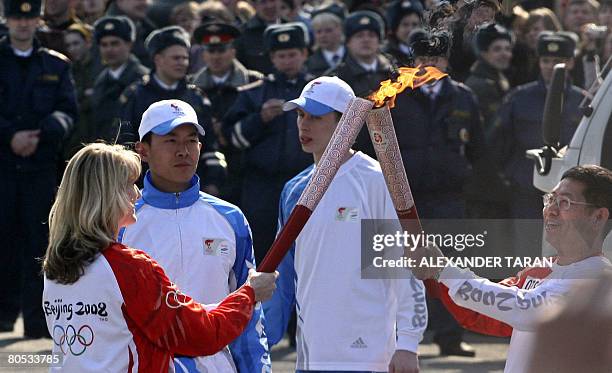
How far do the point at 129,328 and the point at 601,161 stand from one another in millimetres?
3542

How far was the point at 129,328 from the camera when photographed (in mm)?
3896

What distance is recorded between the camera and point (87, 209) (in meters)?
3.90

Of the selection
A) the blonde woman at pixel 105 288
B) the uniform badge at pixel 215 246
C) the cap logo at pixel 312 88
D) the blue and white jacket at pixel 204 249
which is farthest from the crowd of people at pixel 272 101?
the blonde woman at pixel 105 288

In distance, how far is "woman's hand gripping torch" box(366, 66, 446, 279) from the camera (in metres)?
4.04

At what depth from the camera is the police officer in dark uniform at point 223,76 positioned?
9414mm

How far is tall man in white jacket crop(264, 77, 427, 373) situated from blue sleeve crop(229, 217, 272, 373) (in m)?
0.55

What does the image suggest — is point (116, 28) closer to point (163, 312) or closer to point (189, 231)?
point (189, 231)

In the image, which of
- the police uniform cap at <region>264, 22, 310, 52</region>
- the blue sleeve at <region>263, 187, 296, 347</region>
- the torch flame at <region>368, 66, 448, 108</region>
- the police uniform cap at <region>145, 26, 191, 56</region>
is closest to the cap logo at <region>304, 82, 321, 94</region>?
the blue sleeve at <region>263, 187, 296, 347</region>

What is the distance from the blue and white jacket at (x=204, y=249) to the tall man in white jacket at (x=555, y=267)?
0.86 meters

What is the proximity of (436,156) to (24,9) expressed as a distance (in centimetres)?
306

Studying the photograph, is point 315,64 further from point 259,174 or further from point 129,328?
point 129,328

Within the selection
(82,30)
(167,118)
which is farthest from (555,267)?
(82,30)

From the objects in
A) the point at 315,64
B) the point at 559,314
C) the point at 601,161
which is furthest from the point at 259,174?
the point at 559,314

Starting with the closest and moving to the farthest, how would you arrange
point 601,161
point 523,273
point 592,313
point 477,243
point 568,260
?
point 592,313 < point 568,260 < point 523,273 < point 601,161 < point 477,243
